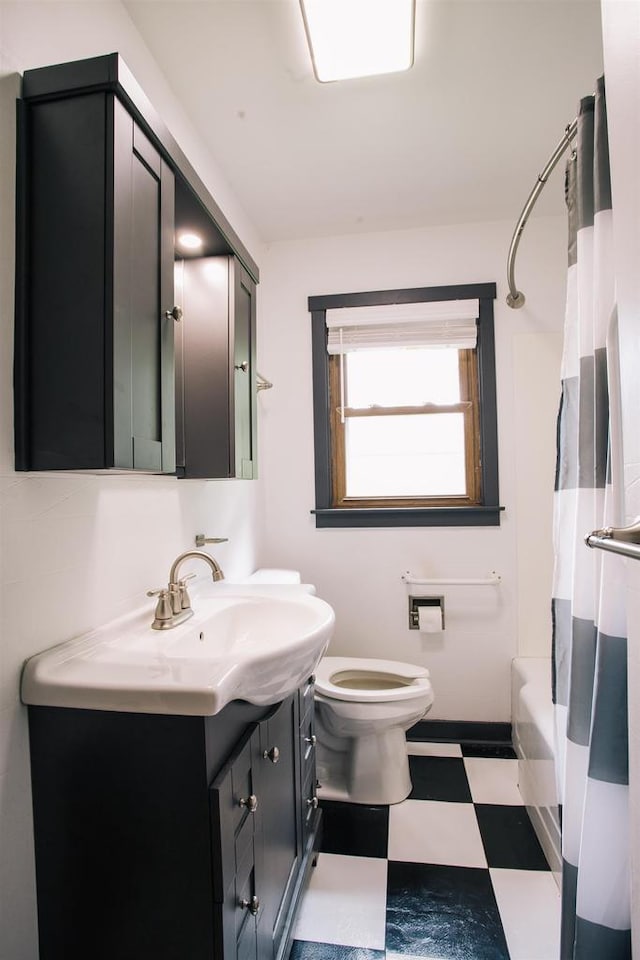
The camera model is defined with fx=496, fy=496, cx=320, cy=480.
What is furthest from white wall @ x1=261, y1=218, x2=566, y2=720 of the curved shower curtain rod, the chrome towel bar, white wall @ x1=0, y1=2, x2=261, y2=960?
white wall @ x1=0, y1=2, x2=261, y2=960

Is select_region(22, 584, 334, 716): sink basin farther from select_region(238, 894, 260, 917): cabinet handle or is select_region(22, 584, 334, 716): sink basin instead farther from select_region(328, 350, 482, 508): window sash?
select_region(328, 350, 482, 508): window sash

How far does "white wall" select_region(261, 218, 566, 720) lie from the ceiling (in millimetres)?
191

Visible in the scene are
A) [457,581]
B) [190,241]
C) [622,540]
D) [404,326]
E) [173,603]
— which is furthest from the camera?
[404,326]

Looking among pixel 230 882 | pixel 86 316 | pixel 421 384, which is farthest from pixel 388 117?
pixel 230 882

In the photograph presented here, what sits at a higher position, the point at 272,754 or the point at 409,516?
the point at 409,516

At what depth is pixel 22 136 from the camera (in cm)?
86

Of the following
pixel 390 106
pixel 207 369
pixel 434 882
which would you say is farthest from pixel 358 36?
pixel 434 882

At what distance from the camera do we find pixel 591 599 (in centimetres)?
98

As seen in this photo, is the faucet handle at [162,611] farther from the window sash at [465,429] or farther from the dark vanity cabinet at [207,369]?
the window sash at [465,429]

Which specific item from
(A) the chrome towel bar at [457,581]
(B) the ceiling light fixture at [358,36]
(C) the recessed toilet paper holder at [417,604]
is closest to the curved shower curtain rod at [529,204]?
(B) the ceiling light fixture at [358,36]

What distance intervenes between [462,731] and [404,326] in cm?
189

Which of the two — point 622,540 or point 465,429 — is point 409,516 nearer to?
point 465,429

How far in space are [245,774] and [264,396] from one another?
1.79 m

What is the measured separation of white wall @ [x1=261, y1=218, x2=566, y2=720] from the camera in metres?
2.23
